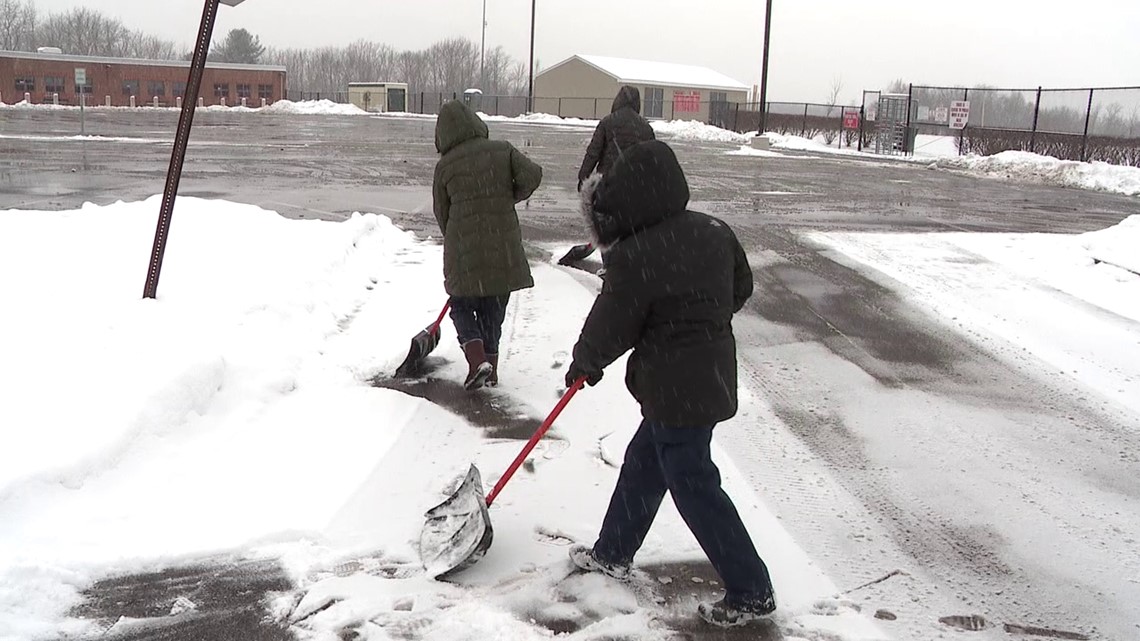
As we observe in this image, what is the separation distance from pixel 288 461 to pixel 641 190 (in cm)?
241

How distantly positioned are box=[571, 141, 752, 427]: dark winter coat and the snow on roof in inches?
2534

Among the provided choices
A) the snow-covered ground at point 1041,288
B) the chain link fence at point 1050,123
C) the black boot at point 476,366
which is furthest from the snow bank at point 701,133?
the black boot at point 476,366

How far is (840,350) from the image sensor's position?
6609 mm

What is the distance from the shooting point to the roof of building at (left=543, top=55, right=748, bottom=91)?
68438mm

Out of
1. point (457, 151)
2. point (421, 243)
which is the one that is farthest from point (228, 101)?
point (457, 151)

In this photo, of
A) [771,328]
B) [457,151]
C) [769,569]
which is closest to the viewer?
[769,569]

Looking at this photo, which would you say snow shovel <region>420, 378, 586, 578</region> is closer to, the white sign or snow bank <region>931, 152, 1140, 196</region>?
snow bank <region>931, 152, 1140, 196</region>

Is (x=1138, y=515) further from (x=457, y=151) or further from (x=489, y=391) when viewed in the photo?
(x=457, y=151)

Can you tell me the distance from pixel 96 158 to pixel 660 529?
1837cm

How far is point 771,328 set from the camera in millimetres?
7164

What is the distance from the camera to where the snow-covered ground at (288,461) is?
3.29m

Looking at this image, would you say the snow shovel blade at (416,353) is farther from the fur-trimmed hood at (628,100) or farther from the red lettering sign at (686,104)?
the red lettering sign at (686,104)

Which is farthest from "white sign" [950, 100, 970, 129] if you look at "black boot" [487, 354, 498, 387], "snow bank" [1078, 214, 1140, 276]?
"black boot" [487, 354, 498, 387]

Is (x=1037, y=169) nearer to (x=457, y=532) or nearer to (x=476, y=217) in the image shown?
(x=476, y=217)
